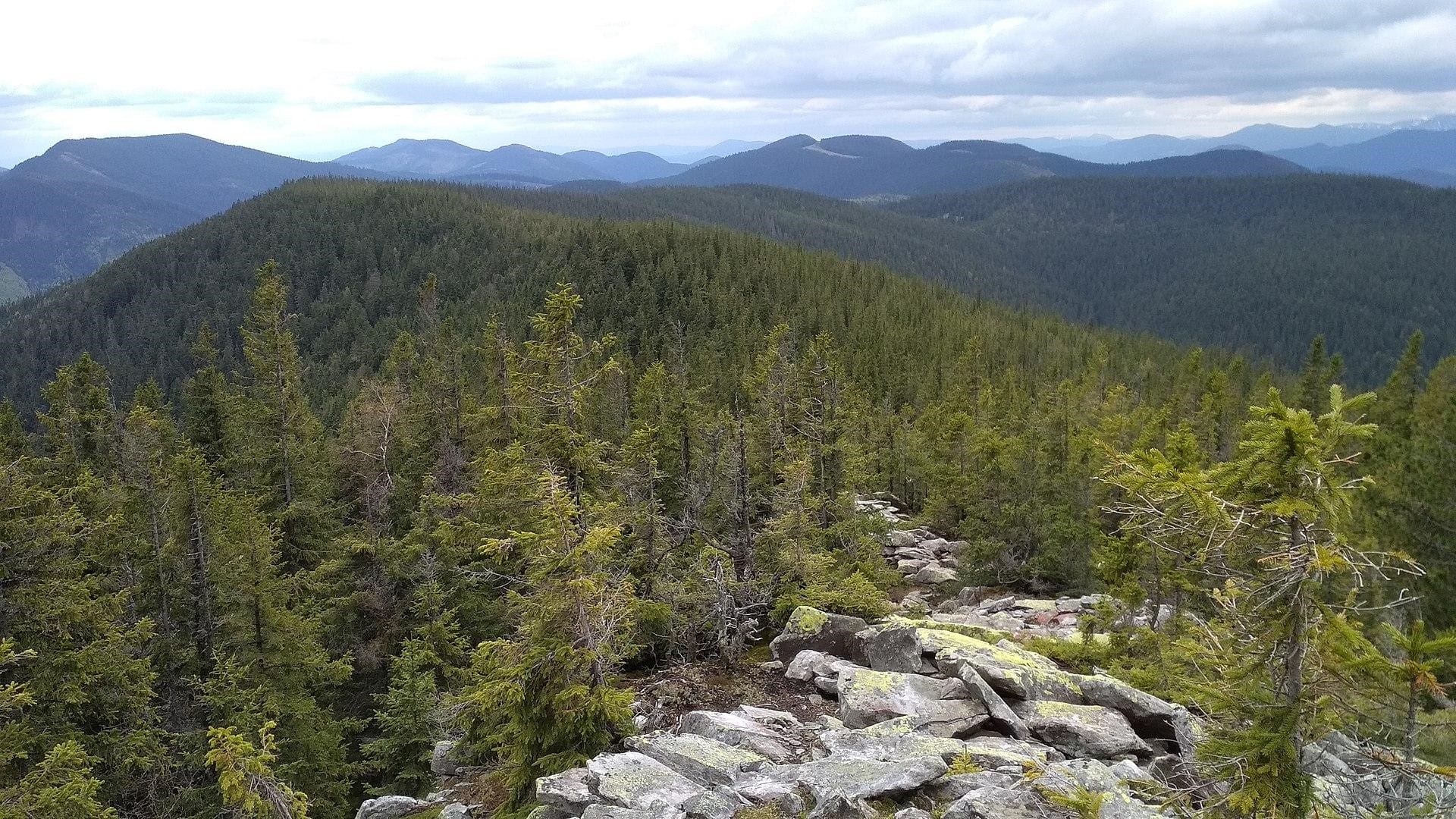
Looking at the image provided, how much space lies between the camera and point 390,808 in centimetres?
1527

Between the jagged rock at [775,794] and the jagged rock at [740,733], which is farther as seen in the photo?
the jagged rock at [740,733]

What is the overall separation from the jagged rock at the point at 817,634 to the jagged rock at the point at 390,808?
25.9 ft

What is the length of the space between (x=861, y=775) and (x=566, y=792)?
4.09 m

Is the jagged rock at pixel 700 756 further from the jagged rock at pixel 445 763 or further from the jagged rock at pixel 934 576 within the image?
the jagged rock at pixel 934 576

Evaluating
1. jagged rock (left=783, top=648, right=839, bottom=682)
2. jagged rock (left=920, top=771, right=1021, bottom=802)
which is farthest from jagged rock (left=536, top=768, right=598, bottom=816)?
jagged rock (left=783, top=648, right=839, bottom=682)

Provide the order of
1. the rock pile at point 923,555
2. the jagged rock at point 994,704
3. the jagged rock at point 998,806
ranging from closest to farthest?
the jagged rock at point 998,806, the jagged rock at point 994,704, the rock pile at point 923,555

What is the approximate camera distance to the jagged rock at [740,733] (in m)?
12.6

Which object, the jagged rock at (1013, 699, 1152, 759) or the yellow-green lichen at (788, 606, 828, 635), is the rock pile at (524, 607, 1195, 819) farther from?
the yellow-green lichen at (788, 606, 828, 635)

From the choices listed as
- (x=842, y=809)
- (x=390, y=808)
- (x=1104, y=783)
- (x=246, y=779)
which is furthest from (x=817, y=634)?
(x=246, y=779)

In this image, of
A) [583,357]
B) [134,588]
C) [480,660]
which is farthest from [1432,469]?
[134,588]

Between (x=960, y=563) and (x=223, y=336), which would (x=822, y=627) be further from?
(x=223, y=336)

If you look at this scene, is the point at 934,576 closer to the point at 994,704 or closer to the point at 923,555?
the point at 923,555

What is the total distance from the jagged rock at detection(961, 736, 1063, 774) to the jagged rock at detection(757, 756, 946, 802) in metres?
0.78

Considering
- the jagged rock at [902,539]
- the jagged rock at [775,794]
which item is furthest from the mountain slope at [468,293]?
the jagged rock at [775,794]
